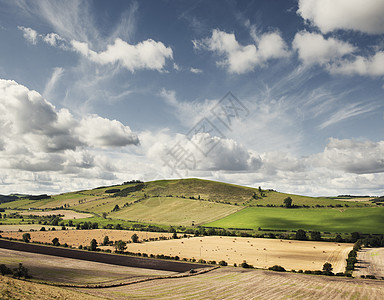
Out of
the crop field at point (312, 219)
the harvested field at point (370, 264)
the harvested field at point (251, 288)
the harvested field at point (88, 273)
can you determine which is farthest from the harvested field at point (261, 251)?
the crop field at point (312, 219)

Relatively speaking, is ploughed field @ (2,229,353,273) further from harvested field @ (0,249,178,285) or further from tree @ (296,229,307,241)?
harvested field @ (0,249,178,285)

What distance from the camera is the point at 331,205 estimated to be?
188 metres

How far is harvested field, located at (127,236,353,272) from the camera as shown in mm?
81287

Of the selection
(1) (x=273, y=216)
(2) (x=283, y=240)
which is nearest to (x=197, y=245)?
(2) (x=283, y=240)

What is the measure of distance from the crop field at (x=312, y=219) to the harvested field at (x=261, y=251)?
31.1m

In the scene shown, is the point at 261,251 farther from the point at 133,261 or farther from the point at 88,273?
the point at 88,273

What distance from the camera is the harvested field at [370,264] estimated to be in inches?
2643

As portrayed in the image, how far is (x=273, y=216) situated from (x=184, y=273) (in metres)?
121

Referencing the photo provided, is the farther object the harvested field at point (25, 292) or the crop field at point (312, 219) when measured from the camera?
the crop field at point (312, 219)

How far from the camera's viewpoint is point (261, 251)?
9919 cm

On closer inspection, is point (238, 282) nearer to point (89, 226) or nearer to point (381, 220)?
point (381, 220)

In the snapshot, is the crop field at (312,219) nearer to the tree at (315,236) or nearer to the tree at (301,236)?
the tree at (315,236)

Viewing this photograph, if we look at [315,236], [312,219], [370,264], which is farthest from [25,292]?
[312,219]

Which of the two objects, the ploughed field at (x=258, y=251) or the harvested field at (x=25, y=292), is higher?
the harvested field at (x=25, y=292)
